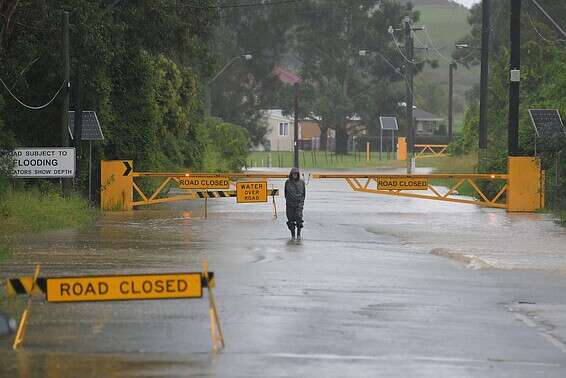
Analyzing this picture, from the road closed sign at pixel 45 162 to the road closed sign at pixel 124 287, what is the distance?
19.5 meters

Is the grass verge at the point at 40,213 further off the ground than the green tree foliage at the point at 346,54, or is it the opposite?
the green tree foliage at the point at 346,54

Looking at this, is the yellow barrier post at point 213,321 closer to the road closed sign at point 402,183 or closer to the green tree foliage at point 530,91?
the road closed sign at point 402,183

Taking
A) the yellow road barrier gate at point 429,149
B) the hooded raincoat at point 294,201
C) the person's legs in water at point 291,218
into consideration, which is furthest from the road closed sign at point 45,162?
the yellow road barrier gate at point 429,149

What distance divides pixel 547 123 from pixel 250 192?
8.30 m

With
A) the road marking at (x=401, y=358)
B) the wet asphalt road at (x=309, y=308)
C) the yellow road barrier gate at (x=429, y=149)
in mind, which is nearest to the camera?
the wet asphalt road at (x=309, y=308)

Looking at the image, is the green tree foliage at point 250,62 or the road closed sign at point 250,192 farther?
the green tree foliage at point 250,62

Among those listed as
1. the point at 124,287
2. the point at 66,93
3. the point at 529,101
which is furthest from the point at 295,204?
the point at 529,101

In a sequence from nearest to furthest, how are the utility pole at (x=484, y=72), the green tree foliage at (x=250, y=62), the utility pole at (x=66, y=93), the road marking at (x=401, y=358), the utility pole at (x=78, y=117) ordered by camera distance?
1. the road marking at (x=401, y=358)
2. the utility pole at (x=66, y=93)
3. the utility pole at (x=78, y=117)
4. the utility pole at (x=484, y=72)
5. the green tree foliage at (x=250, y=62)

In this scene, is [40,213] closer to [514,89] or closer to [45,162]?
[45,162]

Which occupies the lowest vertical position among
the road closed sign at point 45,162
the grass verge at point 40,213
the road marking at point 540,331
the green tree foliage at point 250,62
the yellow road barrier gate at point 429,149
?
the road marking at point 540,331

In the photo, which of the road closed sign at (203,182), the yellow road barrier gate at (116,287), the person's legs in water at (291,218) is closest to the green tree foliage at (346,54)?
the road closed sign at (203,182)

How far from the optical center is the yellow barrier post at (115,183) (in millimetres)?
35594

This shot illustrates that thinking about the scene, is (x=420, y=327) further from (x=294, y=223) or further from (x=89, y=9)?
(x=89, y=9)

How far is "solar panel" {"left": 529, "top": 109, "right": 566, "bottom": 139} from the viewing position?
36.5 meters
